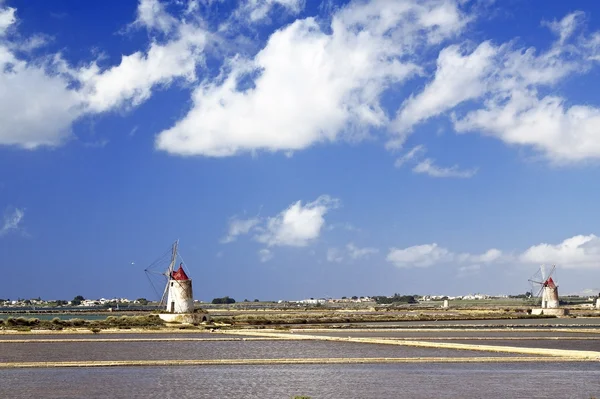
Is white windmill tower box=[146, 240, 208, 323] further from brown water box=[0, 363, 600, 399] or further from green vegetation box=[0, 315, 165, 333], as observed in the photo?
brown water box=[0, 363, 600, 399]

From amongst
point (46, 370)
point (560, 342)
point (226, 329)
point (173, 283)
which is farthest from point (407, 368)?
point (173, 283)

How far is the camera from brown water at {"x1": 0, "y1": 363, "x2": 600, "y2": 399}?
77.6 ft

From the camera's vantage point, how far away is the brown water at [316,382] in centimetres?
2364

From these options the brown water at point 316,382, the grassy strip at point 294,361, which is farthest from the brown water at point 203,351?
the brown water at point 316,382

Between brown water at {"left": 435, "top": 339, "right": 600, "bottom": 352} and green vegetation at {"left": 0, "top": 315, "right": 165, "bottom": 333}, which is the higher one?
green vegetation at {"left": 0, "top": 315, "right": 165, "bottom": 333}

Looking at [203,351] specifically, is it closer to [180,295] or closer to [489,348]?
[489,348]

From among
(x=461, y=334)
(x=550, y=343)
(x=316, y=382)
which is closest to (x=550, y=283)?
(x=461, y=334)

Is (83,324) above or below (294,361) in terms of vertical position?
above

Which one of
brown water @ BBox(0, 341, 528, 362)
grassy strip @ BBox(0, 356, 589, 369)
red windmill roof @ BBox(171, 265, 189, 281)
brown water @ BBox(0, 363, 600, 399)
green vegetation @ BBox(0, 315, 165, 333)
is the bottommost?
brown water @ BBox(0, 363, 600, 399)

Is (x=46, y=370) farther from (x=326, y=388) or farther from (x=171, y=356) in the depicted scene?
(x=326, y=388)

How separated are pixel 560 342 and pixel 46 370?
95.0ft

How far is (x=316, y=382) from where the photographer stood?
26.6m

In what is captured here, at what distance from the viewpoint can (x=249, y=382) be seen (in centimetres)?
2658

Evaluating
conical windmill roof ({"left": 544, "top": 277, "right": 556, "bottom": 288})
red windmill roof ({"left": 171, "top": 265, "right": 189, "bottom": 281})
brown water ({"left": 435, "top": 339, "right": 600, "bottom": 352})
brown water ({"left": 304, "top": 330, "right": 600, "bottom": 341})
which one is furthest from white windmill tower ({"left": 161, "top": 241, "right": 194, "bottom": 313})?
conical windmill roof ({"left": 544, "top": 277, "right": 556, "bottom": 288})
